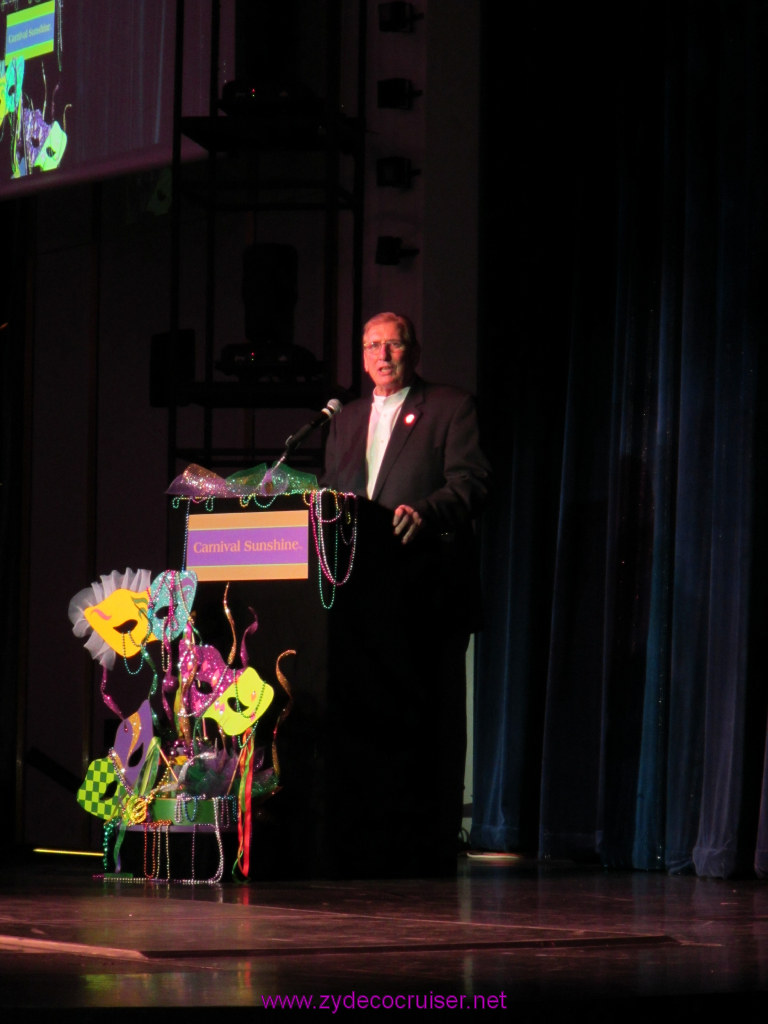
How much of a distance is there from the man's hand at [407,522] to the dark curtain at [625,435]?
101cm

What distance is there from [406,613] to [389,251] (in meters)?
2.11

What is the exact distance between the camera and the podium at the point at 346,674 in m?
3.65

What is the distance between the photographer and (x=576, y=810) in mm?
4820

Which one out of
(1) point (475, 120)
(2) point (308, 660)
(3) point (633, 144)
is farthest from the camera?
(1) point (475, 120)

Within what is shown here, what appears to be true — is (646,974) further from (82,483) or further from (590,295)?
(82,483)

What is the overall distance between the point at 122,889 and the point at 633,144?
2.68 meters

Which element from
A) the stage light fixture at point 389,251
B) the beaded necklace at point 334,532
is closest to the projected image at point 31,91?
the stage light fixture at point 389,251

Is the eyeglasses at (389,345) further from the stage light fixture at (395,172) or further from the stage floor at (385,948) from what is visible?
the stage light fixture at (395,172)

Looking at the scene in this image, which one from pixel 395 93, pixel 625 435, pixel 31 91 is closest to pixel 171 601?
pixel 625 435

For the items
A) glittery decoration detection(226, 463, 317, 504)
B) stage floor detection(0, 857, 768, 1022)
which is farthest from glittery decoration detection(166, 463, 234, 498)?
stage floor detection(0, 857, 768, 1022)

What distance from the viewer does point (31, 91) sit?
6129mm

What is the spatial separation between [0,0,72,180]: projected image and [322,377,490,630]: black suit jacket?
8.39 feet

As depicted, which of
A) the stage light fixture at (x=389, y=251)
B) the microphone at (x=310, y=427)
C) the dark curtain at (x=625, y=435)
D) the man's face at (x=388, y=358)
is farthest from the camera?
the stage light fixture at (x=389, y=251)

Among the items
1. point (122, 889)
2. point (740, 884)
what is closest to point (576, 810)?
point (740, 884)
